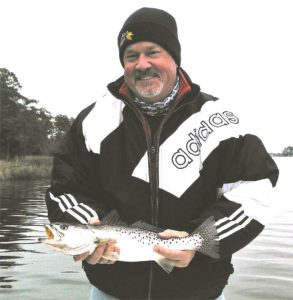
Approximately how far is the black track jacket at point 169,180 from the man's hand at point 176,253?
0.11m

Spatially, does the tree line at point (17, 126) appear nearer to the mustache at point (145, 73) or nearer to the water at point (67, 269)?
the water at point (67, 269)

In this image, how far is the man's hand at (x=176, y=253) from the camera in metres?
3.63

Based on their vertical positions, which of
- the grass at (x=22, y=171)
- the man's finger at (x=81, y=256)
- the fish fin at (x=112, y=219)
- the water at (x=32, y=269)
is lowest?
the grass at (x=22, y=171)

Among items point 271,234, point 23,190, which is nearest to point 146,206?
point 271,234

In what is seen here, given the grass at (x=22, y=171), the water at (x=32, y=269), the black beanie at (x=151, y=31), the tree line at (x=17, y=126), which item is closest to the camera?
the black beanie at (x=151, y=31)

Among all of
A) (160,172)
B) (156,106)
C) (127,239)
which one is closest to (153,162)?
(160,172)

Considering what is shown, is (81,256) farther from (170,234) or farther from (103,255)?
(170,234)

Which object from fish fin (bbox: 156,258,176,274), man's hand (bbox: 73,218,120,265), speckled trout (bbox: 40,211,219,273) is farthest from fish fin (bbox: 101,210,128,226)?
fish fin (bbox: 156,258,176,274)

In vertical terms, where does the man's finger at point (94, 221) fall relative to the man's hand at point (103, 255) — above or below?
above

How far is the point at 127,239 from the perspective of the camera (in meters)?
3.83

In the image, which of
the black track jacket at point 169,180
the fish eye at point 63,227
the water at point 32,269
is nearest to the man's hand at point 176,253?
the black track jacket at point 169,180

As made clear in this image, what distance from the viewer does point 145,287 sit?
12.4 ft

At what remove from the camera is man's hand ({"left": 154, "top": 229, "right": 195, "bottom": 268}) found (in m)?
3.63

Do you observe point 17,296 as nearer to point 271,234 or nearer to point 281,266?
point 281,266
